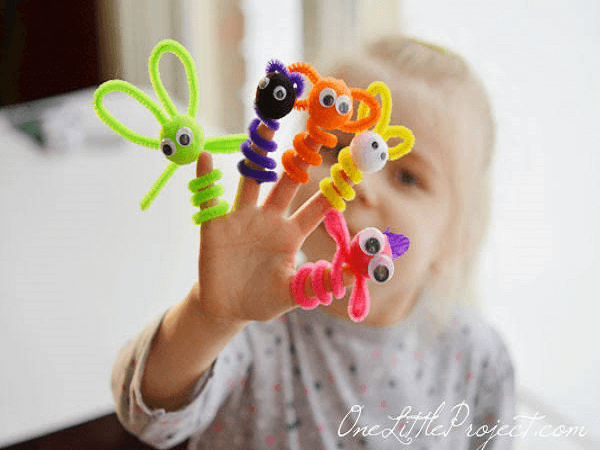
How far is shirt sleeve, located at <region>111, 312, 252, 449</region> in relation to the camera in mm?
326

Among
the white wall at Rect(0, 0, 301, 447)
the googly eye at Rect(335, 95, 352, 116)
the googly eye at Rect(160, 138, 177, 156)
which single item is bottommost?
the white wall at Rect(0, 0, 301, 447)

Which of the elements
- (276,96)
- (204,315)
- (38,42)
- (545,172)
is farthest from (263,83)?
(38,42)

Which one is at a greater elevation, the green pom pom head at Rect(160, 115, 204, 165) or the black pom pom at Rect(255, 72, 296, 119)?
the black pom pom at Rect(255, 72, 296, 119)

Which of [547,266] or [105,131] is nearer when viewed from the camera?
[547,266]

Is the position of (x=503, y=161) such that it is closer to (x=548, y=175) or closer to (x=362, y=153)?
(x=548, y=175)

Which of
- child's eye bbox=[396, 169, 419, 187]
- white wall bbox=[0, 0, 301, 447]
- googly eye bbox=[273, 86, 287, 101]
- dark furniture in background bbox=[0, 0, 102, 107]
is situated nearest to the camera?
googly eye bbox=[273, 86, 287, 101]

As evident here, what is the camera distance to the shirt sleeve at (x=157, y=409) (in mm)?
326

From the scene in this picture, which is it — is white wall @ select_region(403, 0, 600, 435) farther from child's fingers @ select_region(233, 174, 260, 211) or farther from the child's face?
child's fingers @ select_region(233, 174, 260, 211)

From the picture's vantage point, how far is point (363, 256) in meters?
0.22

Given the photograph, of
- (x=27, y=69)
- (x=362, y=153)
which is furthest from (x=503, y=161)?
(x=27, y=69)

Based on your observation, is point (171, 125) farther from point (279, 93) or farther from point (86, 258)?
Result: point (86, 258)

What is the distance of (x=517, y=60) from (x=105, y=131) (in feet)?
2.26

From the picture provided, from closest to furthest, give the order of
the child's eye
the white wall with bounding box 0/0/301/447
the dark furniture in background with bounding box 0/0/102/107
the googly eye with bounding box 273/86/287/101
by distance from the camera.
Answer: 1. the googly eye with bounding box 273/86/287/101
2. the child's eye
3. the white wall with bounding box 0/0/301/447
4. the dark furniture in background with bounding box 0/0/102/107

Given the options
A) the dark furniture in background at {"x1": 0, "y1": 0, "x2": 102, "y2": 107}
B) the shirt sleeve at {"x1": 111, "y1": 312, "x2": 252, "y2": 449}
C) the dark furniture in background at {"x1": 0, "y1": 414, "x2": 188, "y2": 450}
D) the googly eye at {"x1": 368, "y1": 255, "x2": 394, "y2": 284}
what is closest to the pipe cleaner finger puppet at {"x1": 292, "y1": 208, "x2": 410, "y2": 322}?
the googly eye at {"x1": 368, "y1": 255, "x2": 394, "y2": 284}
